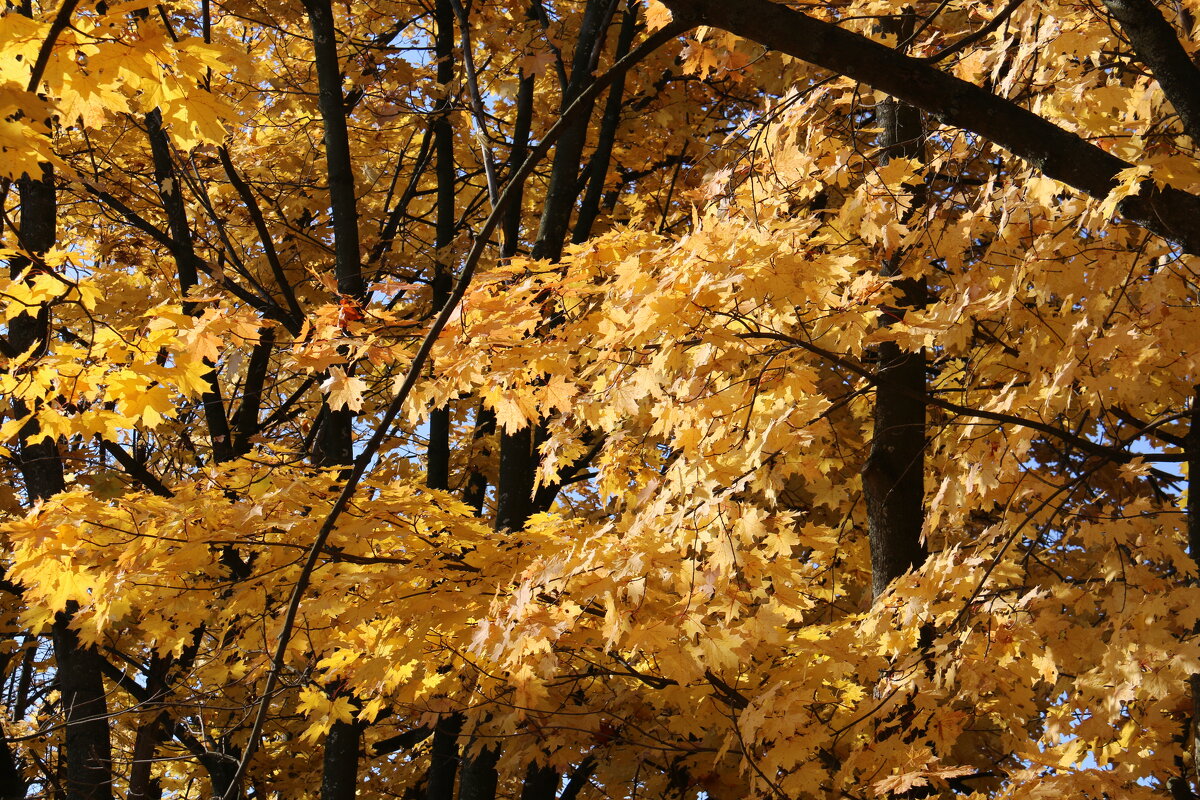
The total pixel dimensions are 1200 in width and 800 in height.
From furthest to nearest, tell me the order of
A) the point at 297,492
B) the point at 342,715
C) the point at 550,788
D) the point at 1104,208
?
the point at 550,788, the point at 342,715, the point at 297,492, the point at 1104,208

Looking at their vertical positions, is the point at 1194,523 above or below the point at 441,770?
above

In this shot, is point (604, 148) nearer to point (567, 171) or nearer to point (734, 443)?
point (567, 171)

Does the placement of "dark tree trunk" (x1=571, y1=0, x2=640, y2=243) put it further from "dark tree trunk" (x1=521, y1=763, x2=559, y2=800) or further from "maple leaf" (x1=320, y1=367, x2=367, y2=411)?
"dark tree trunk" (x1=521, y1=763, x2=559, y2=800)

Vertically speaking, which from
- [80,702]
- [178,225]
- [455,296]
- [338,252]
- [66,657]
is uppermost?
[178,225]

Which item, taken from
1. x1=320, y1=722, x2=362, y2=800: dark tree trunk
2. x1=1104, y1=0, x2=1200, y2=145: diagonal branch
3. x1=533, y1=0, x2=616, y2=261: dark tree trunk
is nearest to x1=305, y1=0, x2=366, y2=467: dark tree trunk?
x1=533, y1=0, x2=616, y2=261: dark tree trunk

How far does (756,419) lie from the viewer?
4.21 metres

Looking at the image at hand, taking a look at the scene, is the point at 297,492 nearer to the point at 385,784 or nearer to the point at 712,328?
the point at 712,328

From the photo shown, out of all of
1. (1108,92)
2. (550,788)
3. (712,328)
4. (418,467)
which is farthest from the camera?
(418,467)

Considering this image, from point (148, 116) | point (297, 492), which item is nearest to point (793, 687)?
point (297, 492)

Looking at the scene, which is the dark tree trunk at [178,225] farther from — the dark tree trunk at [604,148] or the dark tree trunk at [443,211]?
the dark tree trunk at [604,148]

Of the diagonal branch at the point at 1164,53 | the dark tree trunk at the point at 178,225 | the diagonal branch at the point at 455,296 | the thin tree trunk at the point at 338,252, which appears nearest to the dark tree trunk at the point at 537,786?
the thin tree trunk at the point at 338,252

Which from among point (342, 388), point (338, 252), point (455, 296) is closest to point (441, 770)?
point (338, 252)

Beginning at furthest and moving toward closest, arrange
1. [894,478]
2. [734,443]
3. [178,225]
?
[178,225] → [894,478] → [734,443]

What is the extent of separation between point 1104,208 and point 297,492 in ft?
10.6
